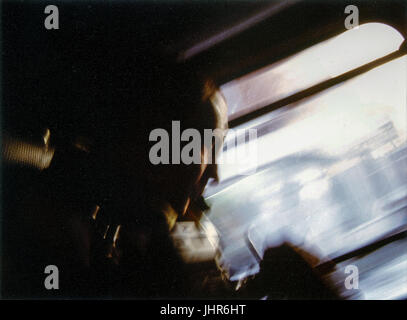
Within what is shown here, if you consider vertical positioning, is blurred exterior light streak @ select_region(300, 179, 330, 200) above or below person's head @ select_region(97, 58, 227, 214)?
below

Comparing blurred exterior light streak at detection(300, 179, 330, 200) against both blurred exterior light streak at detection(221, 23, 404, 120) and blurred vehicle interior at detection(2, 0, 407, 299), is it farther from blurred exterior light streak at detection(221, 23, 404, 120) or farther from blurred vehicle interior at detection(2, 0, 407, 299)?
blurred exterior light streak at detection(221, 23, 404, 120)

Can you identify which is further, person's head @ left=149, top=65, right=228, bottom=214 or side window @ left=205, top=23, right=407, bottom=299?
side window @ left=205, top=23, right=407, bottom=299

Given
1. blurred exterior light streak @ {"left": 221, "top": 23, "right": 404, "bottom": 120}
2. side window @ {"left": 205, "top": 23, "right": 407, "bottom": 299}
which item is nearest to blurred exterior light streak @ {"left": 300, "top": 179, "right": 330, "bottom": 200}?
side window @ {"left": 205, "top": 23, "right": 407, "bottom": 299}

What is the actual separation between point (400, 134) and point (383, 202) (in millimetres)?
201

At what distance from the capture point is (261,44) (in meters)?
0.82

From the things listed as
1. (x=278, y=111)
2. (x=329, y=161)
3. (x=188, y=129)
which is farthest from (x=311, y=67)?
(x=188, y=129)

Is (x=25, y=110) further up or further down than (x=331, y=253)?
further up

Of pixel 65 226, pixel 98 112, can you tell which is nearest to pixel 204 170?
pixel 98 112

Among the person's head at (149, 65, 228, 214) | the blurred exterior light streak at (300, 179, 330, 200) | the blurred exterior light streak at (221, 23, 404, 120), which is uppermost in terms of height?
the blurred exterior light streak at (221, 23, 404, 120)

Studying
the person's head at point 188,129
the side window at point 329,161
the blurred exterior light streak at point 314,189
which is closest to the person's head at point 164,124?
the person's head at point 188,129

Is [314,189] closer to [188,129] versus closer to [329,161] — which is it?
[329,161]

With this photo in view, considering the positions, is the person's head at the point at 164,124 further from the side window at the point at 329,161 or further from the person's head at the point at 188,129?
the side window at the point at 329,161
